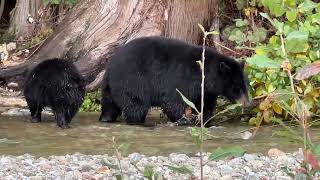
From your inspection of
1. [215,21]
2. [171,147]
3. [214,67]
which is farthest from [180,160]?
[215,21]

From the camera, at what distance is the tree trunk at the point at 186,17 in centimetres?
1009

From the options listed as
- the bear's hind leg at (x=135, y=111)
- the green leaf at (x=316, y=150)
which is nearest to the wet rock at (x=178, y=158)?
the bear's hind leg at (x=135, y=111)

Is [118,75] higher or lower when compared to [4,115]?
higher

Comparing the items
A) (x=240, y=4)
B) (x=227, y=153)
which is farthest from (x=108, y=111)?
(x=227, y=153)

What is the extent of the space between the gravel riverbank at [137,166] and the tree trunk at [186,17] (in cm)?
464

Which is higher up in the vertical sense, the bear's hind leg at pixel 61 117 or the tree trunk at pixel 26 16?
the tree trunk at pixel 26 16

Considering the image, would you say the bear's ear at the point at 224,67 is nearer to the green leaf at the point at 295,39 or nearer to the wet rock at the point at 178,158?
the wet rock at the point at 178,158

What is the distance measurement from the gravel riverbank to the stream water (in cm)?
39

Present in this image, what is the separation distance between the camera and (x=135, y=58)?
25.1ft

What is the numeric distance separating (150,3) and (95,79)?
1.44 m

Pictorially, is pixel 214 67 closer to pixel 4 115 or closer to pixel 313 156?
pixel 4 115

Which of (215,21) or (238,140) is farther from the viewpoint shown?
(215,21)

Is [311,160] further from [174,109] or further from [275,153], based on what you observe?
[174,109]

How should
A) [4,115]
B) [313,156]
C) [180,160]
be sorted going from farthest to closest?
[4,115] → [180,160] → [313,156]
